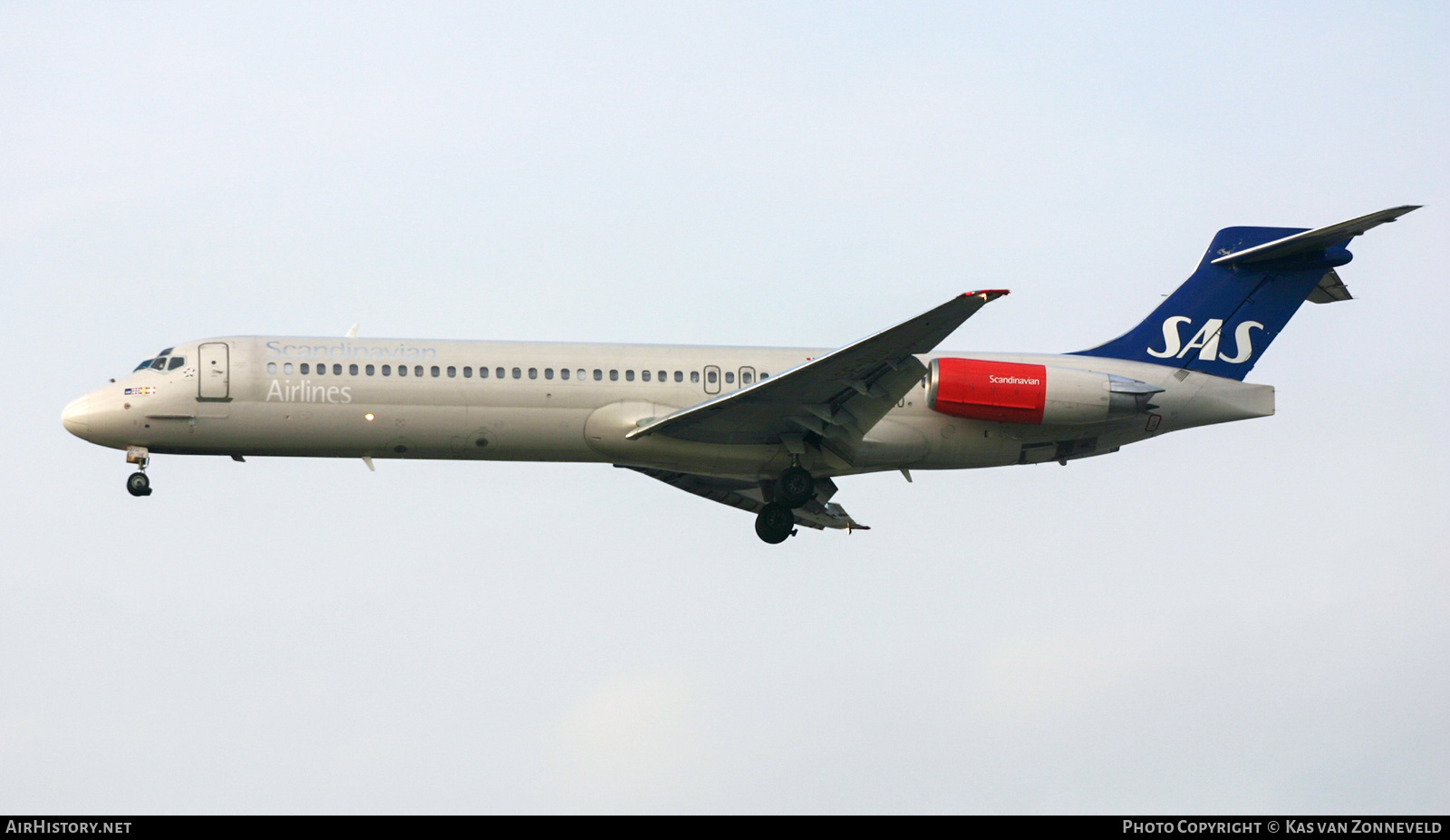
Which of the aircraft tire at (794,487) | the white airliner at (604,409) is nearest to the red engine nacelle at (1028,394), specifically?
the white airliner at (604,409)

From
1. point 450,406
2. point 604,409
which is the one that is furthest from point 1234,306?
point 450,406

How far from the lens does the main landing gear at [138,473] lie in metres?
29.7

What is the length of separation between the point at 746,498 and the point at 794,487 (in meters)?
4.01

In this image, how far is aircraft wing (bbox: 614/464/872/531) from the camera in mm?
34031

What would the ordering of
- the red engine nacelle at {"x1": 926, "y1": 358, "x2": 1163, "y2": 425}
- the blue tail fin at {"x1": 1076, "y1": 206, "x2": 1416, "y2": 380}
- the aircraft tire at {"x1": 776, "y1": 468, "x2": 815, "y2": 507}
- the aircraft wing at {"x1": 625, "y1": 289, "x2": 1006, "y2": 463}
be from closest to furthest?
1. the aircraft wing at {"x1": 625, "y1": 289, "x2": 1006, "y2": 463}
2. the red engine nacelle at {"x1": 926, "y1": 358, "x2": 1163, "y2": 425}
3. the aircraft tire at {"x1": 776, "y1": 468, "x2": 815, "y2": 507}
4. the blue tail fin at {"x1": 1076, "y1": 206, "x2": 1416, "y2": 380}

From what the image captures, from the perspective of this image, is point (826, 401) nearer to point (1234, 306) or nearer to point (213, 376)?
point (1234, 306)

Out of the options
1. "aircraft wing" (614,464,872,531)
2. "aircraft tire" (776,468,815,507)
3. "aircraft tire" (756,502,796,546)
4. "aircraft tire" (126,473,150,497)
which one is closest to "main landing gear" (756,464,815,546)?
"aircraft tire" (776,468,815,507)

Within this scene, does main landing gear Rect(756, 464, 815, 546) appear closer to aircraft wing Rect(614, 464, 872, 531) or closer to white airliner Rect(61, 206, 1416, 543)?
white airliner Rect(61, 206, 1416, 543)

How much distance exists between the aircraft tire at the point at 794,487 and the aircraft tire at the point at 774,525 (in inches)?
57.3

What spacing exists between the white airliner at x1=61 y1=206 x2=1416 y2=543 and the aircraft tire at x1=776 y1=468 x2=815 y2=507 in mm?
36
